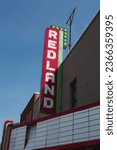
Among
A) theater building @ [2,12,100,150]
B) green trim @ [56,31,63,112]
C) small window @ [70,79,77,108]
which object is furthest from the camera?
green trim @ [56,31,63,112]

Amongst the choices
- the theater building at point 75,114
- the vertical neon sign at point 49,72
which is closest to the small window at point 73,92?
the theater building at point 75,114

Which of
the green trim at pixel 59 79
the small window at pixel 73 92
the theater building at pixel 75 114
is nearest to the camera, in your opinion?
the theater building at pixel 75 114

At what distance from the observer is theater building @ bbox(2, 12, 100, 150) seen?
11.6 m

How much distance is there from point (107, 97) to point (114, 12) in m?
3.45

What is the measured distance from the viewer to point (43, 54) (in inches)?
733

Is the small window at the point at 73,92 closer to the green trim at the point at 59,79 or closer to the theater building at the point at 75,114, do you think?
the theater building at the point at 75,114

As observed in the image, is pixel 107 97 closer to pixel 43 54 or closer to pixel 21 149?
pixel 21 149

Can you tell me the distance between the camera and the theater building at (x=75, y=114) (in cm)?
1160

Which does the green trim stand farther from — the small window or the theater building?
the small window

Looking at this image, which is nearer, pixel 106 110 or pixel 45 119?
pixel 106 110

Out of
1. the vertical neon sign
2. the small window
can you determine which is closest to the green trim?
the vertical neon sign

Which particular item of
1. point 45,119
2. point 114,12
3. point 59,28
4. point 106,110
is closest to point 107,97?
point 106,110

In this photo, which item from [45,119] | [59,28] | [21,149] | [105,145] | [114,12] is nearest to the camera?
[105,145]

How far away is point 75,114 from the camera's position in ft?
40.5
